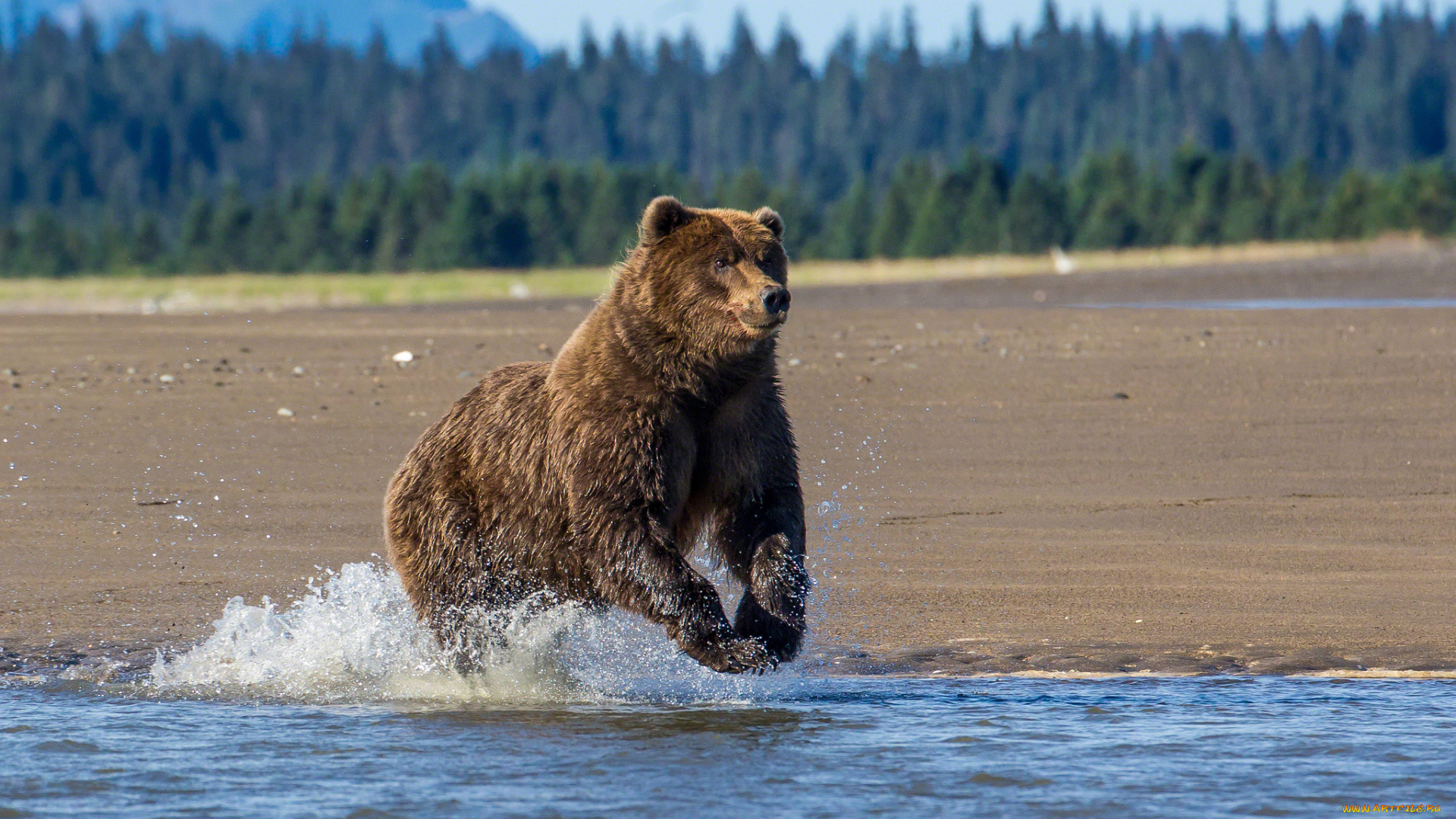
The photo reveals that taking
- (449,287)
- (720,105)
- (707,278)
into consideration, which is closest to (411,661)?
(707,278)

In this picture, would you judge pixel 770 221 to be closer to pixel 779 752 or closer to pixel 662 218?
pixel 662 218

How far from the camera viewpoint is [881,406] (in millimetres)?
12570

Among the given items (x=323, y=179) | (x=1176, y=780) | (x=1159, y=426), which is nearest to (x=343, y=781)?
(x=1176, y=780)

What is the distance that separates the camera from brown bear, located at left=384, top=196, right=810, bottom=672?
5676mm

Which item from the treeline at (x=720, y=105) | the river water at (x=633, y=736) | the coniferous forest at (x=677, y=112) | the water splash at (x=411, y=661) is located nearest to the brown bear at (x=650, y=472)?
the water splash at (x=411, y=661)

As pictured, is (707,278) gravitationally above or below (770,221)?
below

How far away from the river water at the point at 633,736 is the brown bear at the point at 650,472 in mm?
261

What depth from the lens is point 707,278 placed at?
584 centimetres

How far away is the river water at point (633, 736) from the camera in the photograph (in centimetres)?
493

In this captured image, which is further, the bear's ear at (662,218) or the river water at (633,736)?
the bear's ear at (662,218)

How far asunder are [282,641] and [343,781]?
1.68 meters

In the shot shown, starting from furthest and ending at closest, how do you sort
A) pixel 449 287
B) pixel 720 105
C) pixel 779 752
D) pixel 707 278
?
pixel 720 105, pixel 449 287, pixel 707 278, pixel 779 752

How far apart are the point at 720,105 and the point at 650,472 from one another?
117389 mm

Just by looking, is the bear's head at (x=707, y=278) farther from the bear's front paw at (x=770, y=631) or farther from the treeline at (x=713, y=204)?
the treeline at (x=713, y=204)
